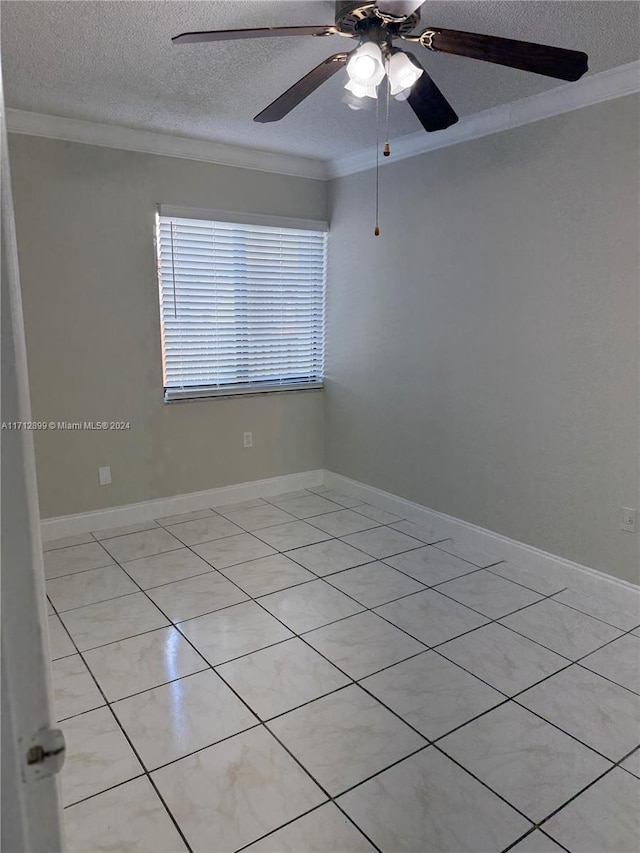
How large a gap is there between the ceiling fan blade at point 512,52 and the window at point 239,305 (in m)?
2.35

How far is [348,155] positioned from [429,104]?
6.60ft

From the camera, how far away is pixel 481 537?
340 centimetres

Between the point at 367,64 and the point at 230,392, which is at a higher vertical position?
the point at 367,64

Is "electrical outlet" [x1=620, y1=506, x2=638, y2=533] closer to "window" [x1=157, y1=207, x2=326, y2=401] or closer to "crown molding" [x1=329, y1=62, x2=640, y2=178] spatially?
"crown molding" [x1=329, y1=62, x2=640, y2=178]

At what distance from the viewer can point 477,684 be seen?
2186 millimetres

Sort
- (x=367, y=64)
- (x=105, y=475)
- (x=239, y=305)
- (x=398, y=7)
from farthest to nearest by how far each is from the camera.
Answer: (x=239, y=305) < (x=105, y=475) < (x=367, y=64) < (x=398, y=7)

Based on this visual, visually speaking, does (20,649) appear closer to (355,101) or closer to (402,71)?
(402,71)

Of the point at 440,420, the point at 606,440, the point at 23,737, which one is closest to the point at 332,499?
the point at 440,420

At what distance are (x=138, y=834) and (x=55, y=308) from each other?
277 centimetres

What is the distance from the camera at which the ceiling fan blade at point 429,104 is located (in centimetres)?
198

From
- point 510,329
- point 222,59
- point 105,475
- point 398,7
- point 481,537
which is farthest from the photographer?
point 105,475

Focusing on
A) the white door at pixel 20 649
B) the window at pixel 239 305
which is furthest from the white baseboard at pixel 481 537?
the white door at pixel 20 649

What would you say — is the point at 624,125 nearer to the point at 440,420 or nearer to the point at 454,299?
the point at 454,299

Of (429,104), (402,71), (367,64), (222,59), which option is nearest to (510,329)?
(429,104)
